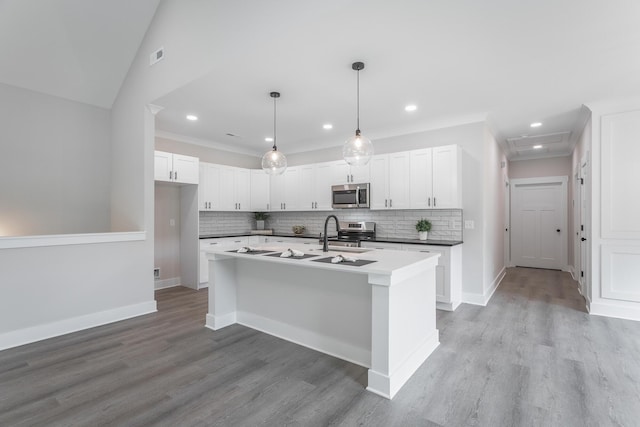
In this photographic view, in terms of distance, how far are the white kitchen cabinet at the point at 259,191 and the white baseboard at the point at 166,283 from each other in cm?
191

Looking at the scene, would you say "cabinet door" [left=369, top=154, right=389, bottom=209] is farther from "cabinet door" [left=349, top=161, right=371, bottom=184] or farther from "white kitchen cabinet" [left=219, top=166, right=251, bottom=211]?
"white kitchen cabinet" [left=219, top=166, right=251, bottom=211]

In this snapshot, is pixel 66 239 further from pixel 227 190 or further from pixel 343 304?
pixel 343 304

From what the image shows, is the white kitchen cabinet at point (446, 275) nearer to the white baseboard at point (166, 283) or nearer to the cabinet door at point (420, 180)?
the cabinet door at point (420, 180)

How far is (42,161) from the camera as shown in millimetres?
4090

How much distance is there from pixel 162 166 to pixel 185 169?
376 millimetres

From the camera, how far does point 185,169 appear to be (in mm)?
5117

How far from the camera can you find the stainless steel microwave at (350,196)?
5.14 metres

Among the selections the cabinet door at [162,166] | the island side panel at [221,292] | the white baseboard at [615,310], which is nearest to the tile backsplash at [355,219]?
the cabinet door at [162,166]

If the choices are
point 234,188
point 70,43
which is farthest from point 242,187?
point 70,43

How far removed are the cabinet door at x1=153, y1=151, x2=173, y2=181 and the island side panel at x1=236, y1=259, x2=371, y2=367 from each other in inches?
87.8

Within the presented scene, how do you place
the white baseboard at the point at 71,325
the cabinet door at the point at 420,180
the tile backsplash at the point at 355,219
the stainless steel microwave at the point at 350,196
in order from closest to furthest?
the white baseboard at the point at 71,325, the cabinet door at the point at 420,180, the tile backsplash at the point at 355,219, the stainless steel microwave at the point at 350,196

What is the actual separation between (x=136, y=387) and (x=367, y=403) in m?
1.68

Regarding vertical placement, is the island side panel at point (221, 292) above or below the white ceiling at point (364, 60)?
below

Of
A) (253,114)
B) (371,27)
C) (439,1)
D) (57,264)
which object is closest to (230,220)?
(253,114)
